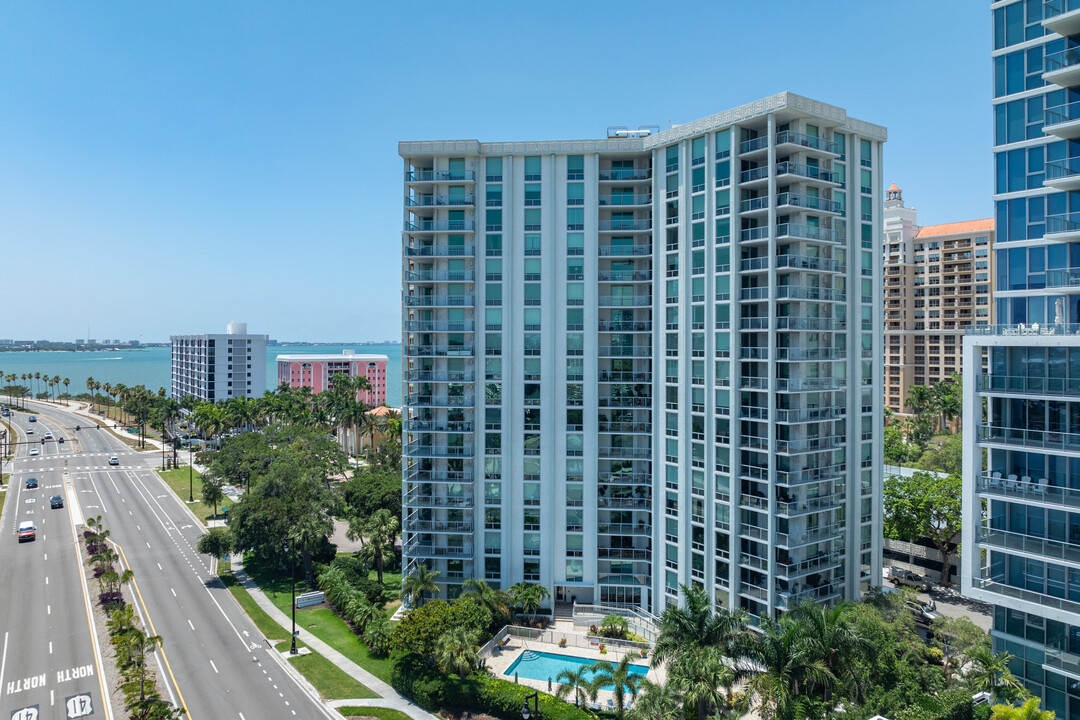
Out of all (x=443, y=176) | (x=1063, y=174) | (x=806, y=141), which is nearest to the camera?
(x=1063, y=174)

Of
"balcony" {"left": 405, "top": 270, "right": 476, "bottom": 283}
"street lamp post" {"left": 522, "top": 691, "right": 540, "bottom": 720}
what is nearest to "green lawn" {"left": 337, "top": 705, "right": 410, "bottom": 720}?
"street lamp post" {"left": 522, "top": 691, "right": 540, "bottom": 720}

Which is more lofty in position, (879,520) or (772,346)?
(772,346)

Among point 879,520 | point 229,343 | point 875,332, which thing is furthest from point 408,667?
point 229,343

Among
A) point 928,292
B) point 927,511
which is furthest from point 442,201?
point 928,292

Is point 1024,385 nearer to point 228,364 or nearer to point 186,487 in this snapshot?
point 186,487

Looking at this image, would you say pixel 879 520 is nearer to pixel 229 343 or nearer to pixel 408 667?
pixel 408 667

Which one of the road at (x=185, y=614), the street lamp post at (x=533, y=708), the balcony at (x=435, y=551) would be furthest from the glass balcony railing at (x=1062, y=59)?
the road at (x=185, y=614)
